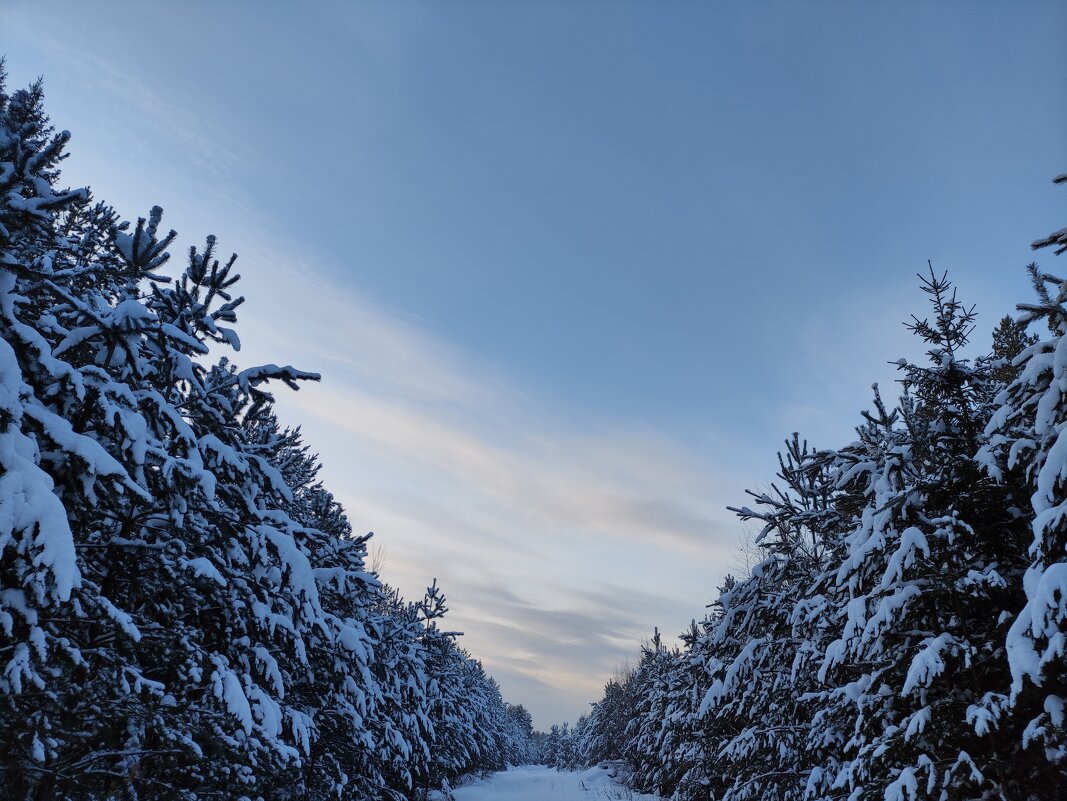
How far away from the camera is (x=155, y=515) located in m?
5.58

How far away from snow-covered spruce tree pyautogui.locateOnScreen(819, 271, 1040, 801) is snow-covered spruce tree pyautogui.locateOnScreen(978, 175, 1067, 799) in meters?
0.24

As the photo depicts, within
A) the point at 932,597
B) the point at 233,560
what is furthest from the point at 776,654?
the point at 233,560

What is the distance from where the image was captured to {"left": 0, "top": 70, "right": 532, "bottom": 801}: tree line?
3797 millimetres

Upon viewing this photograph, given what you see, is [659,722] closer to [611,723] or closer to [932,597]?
[611,723]

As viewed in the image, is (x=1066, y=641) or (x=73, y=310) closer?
(x=1066, y=641)

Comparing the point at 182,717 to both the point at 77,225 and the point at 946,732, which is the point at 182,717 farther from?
the point at 77,225

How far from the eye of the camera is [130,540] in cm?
517

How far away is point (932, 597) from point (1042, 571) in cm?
147

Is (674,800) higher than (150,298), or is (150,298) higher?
(150,298)

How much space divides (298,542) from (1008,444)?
7.78m

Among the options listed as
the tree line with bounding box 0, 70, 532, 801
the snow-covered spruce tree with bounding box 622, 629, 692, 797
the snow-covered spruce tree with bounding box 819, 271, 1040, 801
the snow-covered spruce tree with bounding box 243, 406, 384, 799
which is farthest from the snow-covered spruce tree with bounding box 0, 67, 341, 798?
the snow-covered spruce tree with bounding box 622, 629, 692, 797

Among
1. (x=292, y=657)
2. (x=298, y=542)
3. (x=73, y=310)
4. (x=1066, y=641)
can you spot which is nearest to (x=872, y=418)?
(x=1066, y=641)

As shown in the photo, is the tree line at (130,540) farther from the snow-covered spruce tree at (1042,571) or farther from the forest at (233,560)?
the snow-covered spruce tree at (1042,571)

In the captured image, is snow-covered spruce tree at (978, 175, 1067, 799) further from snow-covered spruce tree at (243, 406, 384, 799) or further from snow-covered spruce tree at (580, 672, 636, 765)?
snow-covered spruce tree at (580, 672, 636, 765)
